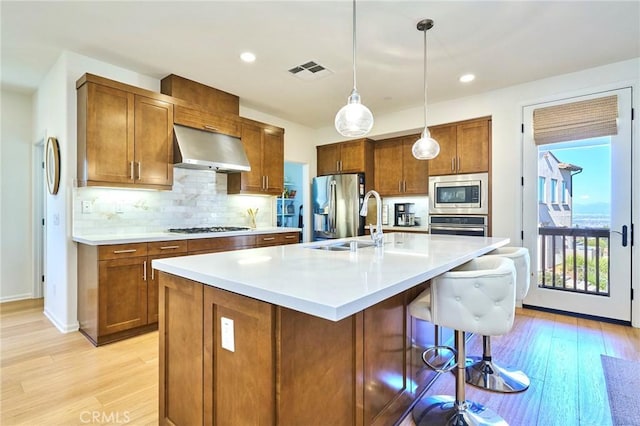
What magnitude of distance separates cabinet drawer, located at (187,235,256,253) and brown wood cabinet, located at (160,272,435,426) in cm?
180

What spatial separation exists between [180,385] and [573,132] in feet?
14.3

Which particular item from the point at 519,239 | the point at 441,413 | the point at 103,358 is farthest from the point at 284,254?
the point at 519,239

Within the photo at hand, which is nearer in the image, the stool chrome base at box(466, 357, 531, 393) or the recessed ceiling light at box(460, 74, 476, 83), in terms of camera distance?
the stool chrome base at box(466, 357, 531, 393)

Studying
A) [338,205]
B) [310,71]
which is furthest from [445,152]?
[310,71]

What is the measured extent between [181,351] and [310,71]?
2998mm

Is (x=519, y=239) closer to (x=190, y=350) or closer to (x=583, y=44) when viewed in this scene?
(x=583, y=44)

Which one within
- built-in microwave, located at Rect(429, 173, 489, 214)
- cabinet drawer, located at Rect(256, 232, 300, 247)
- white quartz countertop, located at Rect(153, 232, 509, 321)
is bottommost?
cabinet drawer, located at Rect(256, 232, 300, 247)

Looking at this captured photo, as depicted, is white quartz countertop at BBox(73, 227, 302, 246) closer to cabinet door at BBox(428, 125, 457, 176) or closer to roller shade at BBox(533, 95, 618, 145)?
cabinet door at BBox(428, 125, 457, 176)

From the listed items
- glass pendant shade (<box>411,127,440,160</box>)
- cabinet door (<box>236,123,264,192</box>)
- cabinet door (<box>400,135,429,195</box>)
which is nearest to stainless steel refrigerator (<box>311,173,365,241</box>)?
cabinet door (<box>400,135,429,195</box>)

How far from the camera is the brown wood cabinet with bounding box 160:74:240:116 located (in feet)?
11.7

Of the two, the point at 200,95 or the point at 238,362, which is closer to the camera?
the point at 238,362

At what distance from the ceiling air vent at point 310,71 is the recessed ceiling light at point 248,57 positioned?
1.46 ft

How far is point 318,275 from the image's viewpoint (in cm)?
130

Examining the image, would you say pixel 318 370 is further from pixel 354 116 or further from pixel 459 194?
pixel 459 194
